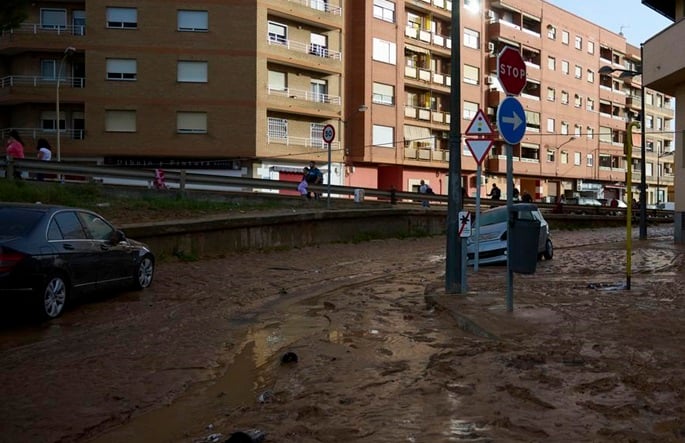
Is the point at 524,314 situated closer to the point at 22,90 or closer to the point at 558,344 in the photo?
the point at 558,344

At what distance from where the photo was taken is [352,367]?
6.27 meters

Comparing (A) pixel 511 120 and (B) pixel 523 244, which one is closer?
(B) pixel 523 244

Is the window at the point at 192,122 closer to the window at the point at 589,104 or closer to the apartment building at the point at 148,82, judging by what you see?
the apartment building at the point at 148,82

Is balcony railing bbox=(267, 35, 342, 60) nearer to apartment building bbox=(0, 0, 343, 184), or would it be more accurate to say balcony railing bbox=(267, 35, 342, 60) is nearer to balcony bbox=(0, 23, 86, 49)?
apartment building bbox=(0, 0, 343, 184)

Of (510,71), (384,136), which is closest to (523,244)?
(510,71)

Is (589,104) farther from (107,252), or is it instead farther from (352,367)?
Result: (352,367)

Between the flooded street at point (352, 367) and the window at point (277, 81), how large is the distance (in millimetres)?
29969

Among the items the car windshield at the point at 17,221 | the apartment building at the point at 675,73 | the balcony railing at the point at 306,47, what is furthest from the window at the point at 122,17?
the car windshield at the point at 17,221

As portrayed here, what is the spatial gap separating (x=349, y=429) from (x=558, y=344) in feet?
10.0

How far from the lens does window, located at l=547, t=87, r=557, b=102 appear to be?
60.8 metres

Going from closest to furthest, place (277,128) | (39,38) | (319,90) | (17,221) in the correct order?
1. (17,221)
2. (39,38)
3. (277,128)
4. (319,90)

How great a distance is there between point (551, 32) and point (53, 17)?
1671 inches

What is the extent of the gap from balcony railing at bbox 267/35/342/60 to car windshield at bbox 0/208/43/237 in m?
32.3

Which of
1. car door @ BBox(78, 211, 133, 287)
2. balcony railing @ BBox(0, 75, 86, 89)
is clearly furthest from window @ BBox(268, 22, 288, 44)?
car door @ BBox(78, 211, 133, 287)
